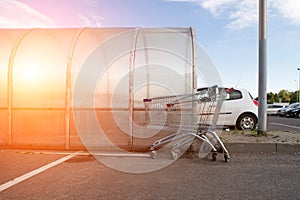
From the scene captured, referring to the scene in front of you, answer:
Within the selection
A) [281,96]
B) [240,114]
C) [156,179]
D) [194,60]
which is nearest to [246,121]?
[240,114]

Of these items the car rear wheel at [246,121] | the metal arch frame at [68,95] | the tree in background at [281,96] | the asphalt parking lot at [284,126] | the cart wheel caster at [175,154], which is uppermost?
the tree in background at [281,96]

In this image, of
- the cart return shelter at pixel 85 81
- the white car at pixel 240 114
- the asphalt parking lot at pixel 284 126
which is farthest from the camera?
the asphalt parking lot at pixel 284 126

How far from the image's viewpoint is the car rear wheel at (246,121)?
34.2ft

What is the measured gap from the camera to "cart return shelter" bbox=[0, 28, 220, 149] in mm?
6773

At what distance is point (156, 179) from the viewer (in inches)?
170

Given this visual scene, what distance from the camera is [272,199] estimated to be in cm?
344

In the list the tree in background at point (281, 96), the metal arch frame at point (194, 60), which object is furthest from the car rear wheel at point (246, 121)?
the tree in background at point (281, 96)

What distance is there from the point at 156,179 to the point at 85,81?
157 inches

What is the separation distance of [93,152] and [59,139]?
1159 millimetres

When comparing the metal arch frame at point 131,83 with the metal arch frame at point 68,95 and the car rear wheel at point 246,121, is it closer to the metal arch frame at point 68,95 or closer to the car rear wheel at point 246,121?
the metal arch frame at point 68,95

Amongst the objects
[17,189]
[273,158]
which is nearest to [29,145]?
[17,189]

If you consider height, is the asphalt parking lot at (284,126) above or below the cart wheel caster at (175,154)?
below

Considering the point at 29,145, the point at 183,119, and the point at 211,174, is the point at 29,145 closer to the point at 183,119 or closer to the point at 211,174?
the point at 183,119

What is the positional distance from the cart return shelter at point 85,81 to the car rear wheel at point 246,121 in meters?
4.27
